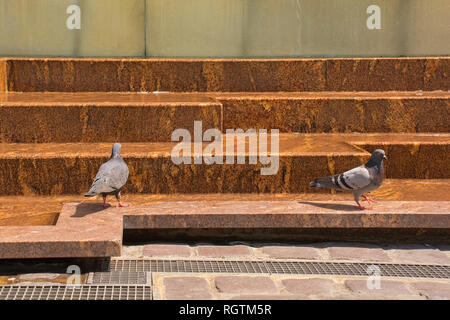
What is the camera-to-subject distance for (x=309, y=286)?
194 inches

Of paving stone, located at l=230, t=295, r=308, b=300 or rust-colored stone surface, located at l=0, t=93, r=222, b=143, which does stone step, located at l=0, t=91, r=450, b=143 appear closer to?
rust-colored stone surface, located at l=0, t=93, r=222, b=143

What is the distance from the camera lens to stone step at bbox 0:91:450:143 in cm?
767

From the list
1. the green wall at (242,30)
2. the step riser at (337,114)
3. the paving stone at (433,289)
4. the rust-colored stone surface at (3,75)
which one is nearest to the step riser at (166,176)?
the step riser at (337,114)

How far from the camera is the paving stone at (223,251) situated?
18.5ft

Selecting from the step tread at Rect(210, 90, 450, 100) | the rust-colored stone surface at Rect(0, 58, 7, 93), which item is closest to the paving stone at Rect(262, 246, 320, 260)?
the step tread at Rect(210, 90, 450, 100)

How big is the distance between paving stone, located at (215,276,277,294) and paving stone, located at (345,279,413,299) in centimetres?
56

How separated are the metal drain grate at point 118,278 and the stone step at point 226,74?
15.3 feet

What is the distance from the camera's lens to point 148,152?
7.02 metres

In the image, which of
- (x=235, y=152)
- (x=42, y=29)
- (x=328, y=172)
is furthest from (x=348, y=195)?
(x=42, y=29)

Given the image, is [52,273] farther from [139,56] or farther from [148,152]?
[139,56]

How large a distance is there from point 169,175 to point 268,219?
4.75 feet

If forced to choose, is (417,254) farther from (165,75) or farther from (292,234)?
(165,75)

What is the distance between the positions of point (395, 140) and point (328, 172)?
52.4 inches

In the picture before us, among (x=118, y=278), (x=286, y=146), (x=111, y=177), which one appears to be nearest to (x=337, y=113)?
(x=286, y=146)
